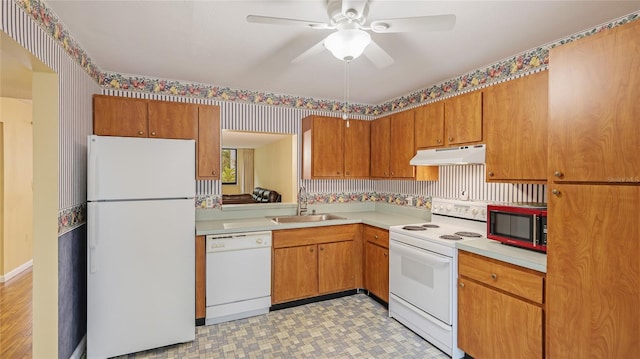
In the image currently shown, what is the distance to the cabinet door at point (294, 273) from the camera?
10.00 feet

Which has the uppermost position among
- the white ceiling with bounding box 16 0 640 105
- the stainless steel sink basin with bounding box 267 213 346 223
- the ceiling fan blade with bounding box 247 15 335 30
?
the white ceiling with bounding box 16 0 640 105

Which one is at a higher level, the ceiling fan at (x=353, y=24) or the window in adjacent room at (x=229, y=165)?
the ceiling fan at (x=353, y=24)

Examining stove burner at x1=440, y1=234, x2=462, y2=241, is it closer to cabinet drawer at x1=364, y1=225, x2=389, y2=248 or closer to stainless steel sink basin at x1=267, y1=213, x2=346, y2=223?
cabinet drawer at x1=364, y1=225, x2=389, y2=248

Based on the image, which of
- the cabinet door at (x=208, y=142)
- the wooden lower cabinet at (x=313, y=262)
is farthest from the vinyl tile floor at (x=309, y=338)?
the cabinet door at (x=208, y=142)

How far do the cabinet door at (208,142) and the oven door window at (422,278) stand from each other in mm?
1890

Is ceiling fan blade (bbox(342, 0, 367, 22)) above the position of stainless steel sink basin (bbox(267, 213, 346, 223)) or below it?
above

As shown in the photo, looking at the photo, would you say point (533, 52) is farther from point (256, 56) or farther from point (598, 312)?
point (256, 56)

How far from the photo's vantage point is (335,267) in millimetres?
3311

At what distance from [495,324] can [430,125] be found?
5.71 ft

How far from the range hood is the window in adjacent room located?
2391 mm

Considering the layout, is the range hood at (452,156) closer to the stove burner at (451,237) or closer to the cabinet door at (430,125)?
the cabinet door at (430,125)

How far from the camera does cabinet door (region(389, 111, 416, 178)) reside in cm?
321

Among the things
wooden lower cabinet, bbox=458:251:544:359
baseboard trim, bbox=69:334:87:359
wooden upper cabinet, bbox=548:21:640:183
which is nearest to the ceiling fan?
wooden upper cabinet, bbox=548:21:640:183

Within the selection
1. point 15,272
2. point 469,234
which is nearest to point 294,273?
point 469,234
